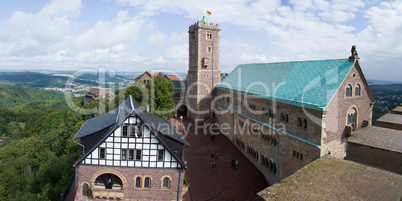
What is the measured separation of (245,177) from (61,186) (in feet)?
80.3

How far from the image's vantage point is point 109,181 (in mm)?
21672

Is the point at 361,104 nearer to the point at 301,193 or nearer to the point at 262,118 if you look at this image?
the point at 262,118

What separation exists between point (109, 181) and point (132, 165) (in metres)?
2.73

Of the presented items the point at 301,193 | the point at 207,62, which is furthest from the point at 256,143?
the point at 207,62

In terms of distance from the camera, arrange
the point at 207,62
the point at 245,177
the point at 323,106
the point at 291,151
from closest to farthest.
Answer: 1. the point at 323,106
2. the point at 291,151
3. the point at 245,177
4. the point at 207,62

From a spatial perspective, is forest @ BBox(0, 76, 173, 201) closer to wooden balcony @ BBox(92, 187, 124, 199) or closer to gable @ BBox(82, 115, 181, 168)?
wooden balcony @ BBox(92, 187, 124, 199)

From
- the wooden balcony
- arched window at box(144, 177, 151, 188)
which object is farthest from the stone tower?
the wooden balcony

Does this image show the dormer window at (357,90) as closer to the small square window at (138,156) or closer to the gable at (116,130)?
the gable at (116,130)

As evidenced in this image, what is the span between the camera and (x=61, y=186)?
32844 mm

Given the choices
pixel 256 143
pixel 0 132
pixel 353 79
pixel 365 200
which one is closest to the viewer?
pixel 365 200

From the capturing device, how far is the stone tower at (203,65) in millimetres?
49375

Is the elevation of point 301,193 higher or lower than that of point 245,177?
higher

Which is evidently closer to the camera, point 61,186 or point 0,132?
point 61,186

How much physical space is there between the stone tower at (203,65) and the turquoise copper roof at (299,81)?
47.0 feet
